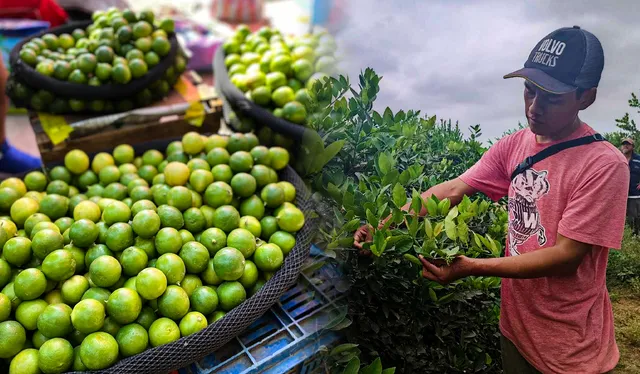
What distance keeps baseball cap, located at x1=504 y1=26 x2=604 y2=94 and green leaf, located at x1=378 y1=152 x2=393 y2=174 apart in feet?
0.99

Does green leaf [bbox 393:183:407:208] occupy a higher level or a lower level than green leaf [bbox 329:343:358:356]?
higher

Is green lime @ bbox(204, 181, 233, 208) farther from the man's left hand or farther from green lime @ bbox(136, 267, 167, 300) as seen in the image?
the man's left hand

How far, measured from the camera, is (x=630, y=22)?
0.80 m

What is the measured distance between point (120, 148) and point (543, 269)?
198cm

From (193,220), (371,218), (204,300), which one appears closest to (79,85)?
(193,220)

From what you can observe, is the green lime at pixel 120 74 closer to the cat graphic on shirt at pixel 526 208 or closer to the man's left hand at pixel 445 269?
the man's left hand at pixel 445 269

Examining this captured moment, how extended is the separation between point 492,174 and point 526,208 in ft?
0.29

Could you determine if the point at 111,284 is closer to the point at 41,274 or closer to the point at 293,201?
Answer: the point at 41,274

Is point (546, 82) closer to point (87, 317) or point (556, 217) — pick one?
point (556, 217)

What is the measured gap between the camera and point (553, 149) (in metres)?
0.85

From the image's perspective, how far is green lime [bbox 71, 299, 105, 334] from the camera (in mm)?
1431

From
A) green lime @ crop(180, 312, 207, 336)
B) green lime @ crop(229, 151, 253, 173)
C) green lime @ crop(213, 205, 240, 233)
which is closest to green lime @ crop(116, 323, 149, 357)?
green lime @ crop(180, 312, 207, 336)

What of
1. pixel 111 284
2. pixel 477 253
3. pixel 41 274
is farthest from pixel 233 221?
pixel 477 253

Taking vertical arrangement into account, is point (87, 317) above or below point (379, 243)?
below
